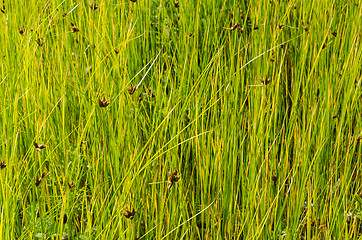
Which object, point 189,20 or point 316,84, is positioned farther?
point 189,20

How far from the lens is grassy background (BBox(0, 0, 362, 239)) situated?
56.6 inches

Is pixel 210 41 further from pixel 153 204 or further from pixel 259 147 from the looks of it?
pixel 153 204

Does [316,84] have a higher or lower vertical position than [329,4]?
lower

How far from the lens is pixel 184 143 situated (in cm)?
174

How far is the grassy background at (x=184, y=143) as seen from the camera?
144 centimetres

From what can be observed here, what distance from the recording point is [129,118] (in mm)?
1644

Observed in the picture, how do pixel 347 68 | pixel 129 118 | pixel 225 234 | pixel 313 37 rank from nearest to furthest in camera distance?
pixel 225 234, pixel 129 118, pixel 347 68, pixel 313 37

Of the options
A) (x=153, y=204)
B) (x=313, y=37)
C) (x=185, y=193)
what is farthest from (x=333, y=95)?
(x=153, y=204)

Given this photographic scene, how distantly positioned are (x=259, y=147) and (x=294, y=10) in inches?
41.9

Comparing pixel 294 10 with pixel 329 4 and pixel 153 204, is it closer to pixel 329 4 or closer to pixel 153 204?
pixel 329 4

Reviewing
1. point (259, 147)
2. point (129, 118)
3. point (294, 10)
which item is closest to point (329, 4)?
point (294, 10)

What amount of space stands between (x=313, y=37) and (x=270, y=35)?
23 centimetres

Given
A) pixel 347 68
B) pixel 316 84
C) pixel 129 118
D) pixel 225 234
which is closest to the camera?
pixel 225 234

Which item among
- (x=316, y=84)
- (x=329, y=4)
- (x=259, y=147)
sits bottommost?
(x=259, y=147)
